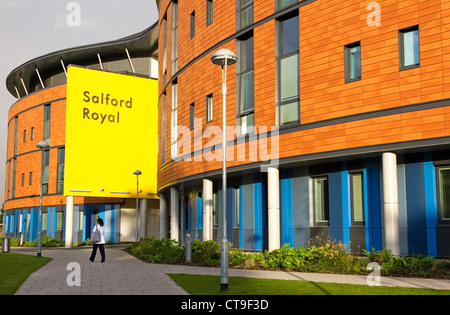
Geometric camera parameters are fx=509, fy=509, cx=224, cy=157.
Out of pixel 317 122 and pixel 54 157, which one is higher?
pixel 54 157

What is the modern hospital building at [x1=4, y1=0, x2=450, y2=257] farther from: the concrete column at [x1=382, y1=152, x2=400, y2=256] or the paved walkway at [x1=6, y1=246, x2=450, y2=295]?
the paved walkway at [x1=6, y1=246, x2=450, y2=295]

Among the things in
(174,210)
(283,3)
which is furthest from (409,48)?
(174,210)

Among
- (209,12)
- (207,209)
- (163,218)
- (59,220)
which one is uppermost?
(209,12)

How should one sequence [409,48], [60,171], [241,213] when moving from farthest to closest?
[60,171]
[241,213]
[409,48]

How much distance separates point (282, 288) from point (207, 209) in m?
13.7

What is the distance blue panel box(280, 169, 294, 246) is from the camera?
20.1 metres

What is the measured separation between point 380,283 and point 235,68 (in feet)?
42.1

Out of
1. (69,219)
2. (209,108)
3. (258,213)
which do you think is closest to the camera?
(258,213)

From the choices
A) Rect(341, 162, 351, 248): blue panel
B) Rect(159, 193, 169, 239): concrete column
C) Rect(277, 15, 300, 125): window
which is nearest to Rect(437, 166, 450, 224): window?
Rect(341, 162, 351, 248): blue panel

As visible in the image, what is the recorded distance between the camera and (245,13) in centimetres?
2216

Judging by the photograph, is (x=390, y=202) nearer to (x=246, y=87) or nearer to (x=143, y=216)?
(x=246, y=87)

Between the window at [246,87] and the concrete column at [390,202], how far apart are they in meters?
6.50

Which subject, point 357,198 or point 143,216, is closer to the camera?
point 357,198
